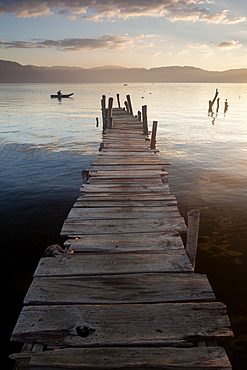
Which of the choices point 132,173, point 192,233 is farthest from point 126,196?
point 192,233

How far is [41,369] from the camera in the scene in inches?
103

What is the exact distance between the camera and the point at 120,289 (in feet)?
11.8

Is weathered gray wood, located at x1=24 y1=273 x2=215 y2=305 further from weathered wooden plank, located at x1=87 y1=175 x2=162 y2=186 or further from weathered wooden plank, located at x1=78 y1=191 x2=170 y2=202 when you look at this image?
weathered wooden plank, located at x1=87 y1=175 x2=162 y2=186

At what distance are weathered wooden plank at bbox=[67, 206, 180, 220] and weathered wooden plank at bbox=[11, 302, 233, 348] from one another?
8.08ft

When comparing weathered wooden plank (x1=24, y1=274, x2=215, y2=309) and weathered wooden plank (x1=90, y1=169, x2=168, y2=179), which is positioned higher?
Result: weathered wooden plank (x1=90, y1=169, x2=168, y2=179)

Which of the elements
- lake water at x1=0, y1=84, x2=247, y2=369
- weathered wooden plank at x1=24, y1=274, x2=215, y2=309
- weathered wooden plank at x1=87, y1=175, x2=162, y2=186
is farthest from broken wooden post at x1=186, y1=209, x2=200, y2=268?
weathered wooden plank at x1=87, y1=175, x2=162, y2=186

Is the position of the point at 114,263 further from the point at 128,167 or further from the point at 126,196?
the point at 128,167

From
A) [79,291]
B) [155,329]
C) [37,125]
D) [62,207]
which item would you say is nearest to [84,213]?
[79,291]

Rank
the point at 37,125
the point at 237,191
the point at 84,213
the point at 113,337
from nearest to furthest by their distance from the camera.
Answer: the point at 113,337, the point at 84,213, the point at 237,191, the point at 37,125

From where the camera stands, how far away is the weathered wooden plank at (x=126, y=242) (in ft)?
14.8

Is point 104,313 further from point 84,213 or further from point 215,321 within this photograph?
point 84,213

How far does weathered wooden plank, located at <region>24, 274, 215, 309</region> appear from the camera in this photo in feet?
11.2

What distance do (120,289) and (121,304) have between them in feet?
0.86

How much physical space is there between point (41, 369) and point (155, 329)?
126 cm
